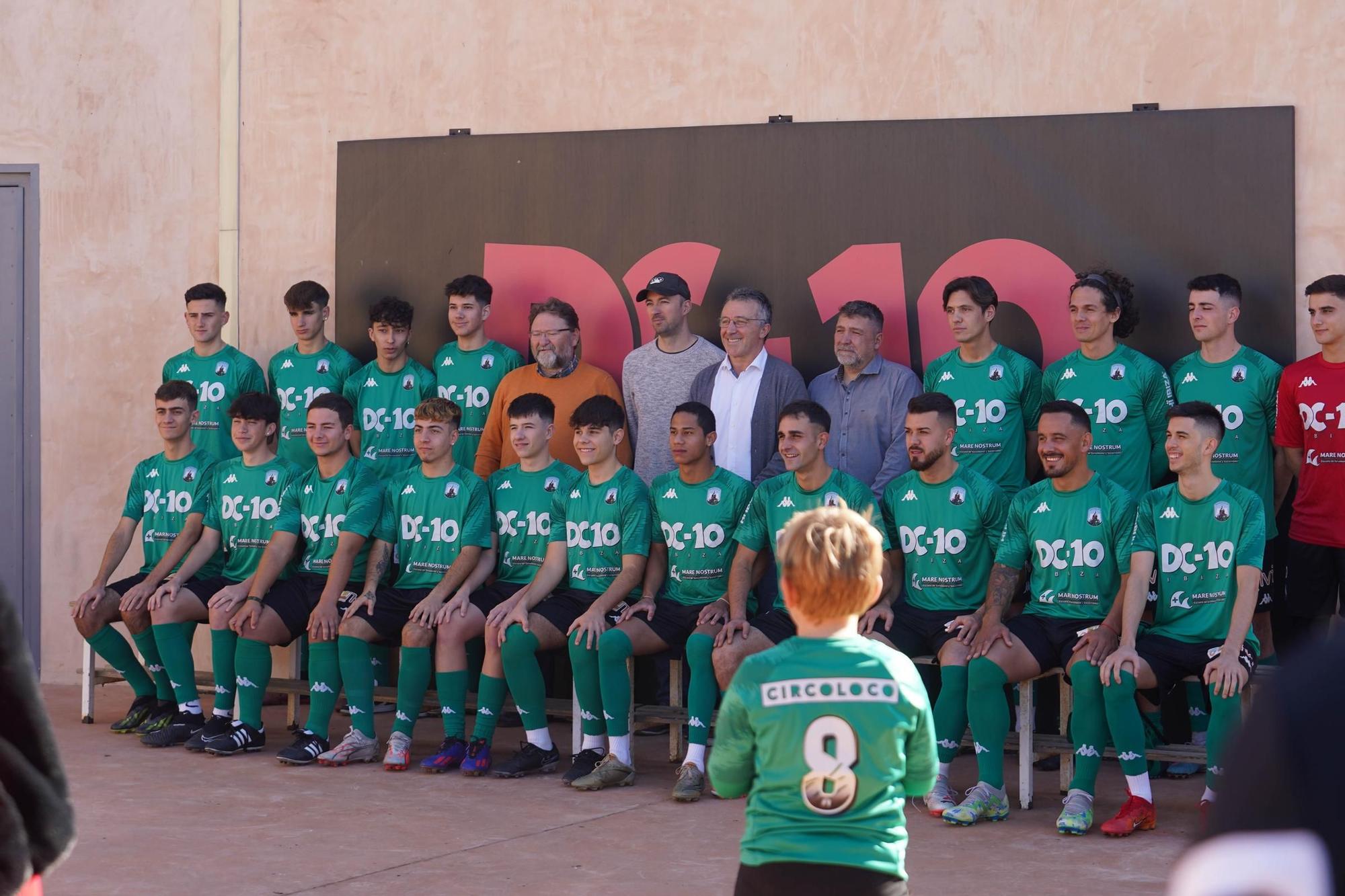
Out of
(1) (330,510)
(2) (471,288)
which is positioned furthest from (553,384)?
(1) (330,510)

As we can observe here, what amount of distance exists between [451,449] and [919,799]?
2.74m

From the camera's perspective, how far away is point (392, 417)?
24.5ft

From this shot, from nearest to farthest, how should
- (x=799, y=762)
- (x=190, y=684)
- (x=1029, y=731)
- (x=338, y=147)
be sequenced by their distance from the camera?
(x=799, y=762) < (x=1029, y=731) < (x=190, y=684) < (x=338, y=147)

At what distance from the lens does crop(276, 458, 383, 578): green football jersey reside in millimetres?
6914

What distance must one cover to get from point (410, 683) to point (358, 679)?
23cm

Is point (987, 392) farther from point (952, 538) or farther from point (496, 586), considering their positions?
point (496, 586)

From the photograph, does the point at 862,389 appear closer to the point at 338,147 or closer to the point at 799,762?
the point at 338,147

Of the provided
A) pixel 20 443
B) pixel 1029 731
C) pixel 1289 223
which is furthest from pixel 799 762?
pixel 20 443

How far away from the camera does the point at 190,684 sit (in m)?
7.07

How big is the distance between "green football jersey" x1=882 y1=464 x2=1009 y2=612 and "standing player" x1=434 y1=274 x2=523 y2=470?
227 centimetres

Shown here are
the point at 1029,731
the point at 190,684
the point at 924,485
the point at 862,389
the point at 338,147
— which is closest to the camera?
the point at 1029,731

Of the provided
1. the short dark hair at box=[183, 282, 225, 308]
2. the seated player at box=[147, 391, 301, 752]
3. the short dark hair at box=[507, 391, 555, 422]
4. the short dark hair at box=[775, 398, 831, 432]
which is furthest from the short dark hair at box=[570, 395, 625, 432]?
the short dark hair at box=[183, 282, 225, 308]

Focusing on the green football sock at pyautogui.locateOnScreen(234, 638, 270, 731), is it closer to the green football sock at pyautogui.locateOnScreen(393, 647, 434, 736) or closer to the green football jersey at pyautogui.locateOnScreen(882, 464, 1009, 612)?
the green football sock at pyautogui.locateOnScreen(393, 647, 434, 736)

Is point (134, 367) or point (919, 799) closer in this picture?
point (919, 799)
